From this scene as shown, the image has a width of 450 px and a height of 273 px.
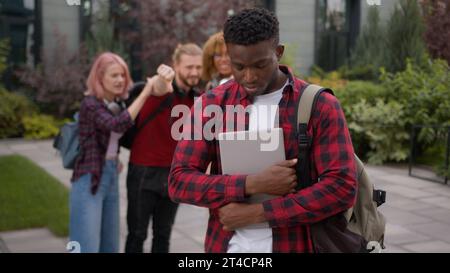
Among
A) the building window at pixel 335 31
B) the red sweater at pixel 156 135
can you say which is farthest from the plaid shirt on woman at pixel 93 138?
the building window at pixel 335 31

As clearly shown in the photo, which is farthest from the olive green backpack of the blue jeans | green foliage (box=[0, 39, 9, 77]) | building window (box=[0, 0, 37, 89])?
building window (box=[0, 0, 37, 89])

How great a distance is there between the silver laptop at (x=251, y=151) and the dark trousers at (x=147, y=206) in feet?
6.64

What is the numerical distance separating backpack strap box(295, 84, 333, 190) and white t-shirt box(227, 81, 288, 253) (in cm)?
8

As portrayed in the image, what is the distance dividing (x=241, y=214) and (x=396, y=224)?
3.33m

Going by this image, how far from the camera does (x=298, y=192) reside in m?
1.88

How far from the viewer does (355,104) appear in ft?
33.2

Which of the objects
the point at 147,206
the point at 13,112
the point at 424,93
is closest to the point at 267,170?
the point at 147,206

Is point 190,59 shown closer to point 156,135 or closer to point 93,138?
point 156,135

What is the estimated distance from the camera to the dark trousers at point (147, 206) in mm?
3912

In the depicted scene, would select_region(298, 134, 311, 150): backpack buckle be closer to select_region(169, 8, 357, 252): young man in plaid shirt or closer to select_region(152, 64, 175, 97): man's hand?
select_region(169, 8, 357, 252): young man in plaid shirt

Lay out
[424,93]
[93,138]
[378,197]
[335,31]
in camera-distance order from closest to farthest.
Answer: [378,197], [93,138], [424,93], [335,31]

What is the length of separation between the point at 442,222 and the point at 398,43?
25.0ft

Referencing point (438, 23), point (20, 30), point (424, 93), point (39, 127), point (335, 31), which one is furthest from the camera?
point (335, 31)

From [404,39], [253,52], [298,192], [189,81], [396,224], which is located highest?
[404,39]
